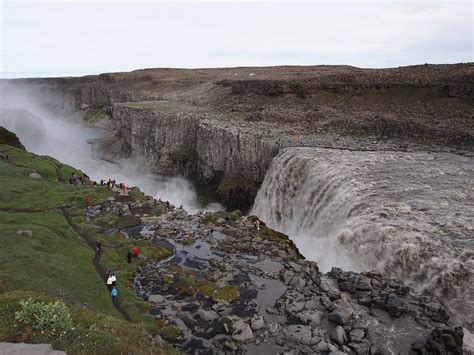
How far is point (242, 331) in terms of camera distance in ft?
69.8

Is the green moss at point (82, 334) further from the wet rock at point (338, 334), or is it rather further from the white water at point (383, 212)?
the white water at point (383, 212)

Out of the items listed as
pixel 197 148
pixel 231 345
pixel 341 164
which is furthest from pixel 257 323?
pixel 197 148

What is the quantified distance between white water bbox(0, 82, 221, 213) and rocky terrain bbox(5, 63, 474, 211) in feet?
9.63

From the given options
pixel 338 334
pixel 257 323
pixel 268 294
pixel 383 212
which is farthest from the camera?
pixel 383 212

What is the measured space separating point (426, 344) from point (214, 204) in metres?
40.6

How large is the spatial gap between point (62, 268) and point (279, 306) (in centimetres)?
1451

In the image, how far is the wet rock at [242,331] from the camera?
20.9 metres

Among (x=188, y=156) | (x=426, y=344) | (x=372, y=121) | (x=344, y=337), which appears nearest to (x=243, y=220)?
(x=344, y=337)

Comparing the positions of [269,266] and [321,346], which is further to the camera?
[269,266]

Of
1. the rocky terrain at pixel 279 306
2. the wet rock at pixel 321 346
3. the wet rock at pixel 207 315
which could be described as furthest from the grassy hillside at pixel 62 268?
the wet rock at pixel 321 346

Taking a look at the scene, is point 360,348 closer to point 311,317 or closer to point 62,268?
point 311,317

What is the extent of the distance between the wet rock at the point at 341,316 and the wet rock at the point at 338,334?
1.37ft

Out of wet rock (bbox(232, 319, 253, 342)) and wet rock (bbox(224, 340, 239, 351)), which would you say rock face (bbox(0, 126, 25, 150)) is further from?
wet rock (bbox(224, 340, 239, 351))

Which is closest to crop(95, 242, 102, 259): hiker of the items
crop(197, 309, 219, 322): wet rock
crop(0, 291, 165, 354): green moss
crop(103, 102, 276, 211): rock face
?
crop(197, 309, 219, 322): wet rock
